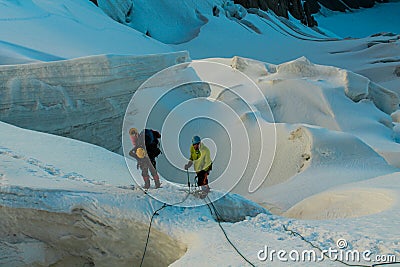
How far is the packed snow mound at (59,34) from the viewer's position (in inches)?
276

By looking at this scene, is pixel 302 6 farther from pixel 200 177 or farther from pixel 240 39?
pixel 200 177

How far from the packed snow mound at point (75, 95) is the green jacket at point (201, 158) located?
3320 mm

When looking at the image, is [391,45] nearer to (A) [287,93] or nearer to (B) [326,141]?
(A) [287,93]

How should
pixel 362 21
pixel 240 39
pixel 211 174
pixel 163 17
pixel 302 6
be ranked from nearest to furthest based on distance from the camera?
1. pixel 211 174
2. pixel 163 17
3. pixel 240 39
4. pixel 302 6
5. pixel 362 21

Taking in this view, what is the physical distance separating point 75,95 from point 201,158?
3.45 metres

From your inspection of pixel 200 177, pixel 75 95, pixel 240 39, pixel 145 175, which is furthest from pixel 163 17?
pixel 200 177

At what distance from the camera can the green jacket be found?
10.4ft

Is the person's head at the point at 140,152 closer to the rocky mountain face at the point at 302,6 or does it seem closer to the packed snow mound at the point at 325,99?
the packed snow mound at the point at 325,99

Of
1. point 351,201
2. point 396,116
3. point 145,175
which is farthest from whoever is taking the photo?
point 396,116

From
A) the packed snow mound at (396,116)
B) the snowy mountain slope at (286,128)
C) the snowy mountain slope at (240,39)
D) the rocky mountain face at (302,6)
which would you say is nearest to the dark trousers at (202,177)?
the snowy mountain slope at (286,128)

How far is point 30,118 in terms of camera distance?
589 cm

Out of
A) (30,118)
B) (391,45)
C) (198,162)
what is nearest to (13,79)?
(30,118)

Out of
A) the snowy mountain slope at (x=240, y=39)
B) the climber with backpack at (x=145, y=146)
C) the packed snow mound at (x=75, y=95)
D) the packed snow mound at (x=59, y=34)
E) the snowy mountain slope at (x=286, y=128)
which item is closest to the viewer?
the climber with backpack at (x=145, y=146)

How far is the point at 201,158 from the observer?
3191 millimetres
